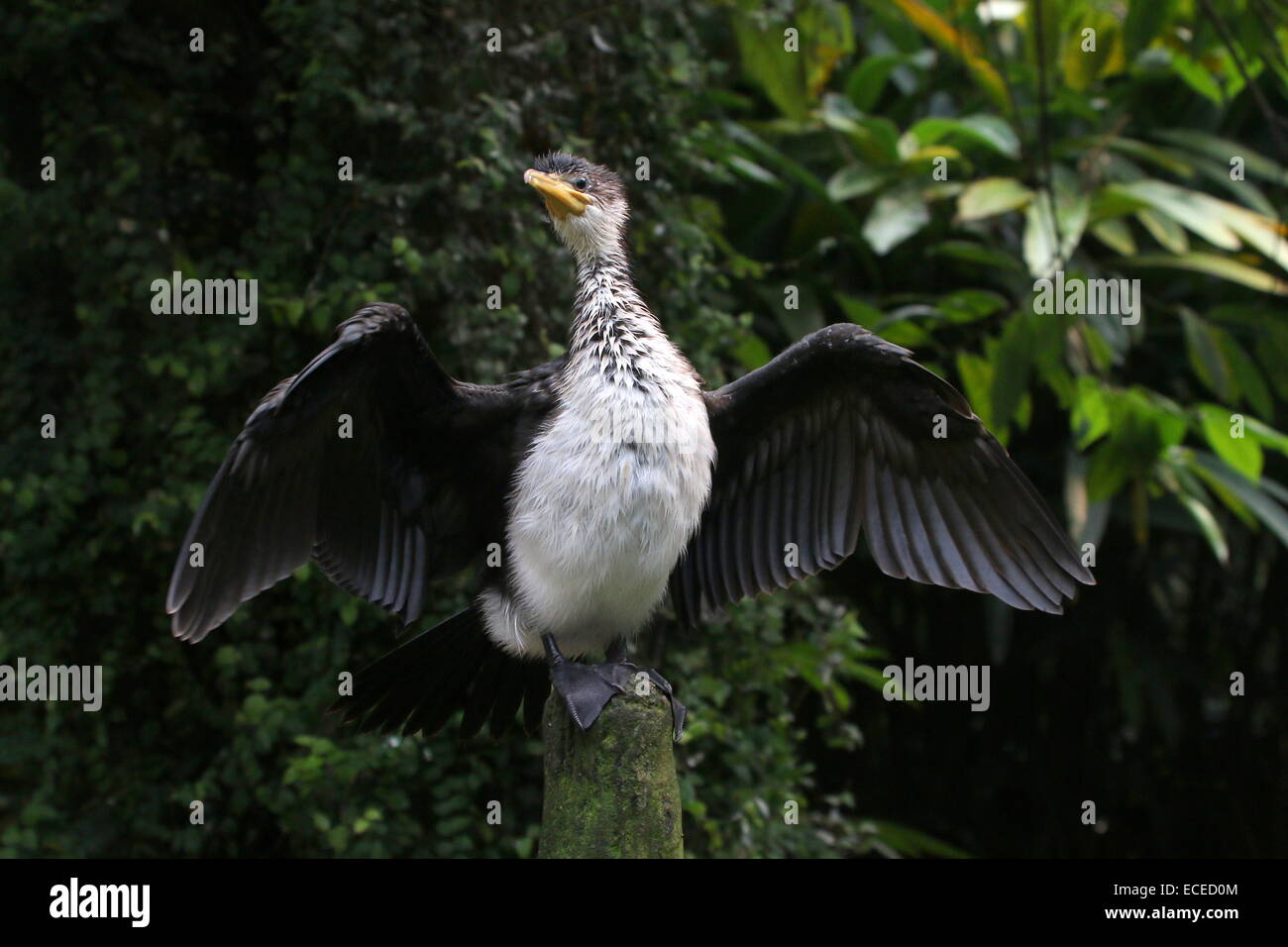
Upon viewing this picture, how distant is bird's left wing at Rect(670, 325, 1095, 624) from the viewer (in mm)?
3363

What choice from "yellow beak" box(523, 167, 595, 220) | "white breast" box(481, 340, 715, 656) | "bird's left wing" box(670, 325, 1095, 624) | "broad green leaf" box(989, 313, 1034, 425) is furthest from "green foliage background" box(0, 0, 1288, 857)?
"white breast" box(481, 340, 715, 656)

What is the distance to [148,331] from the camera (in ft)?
15.6

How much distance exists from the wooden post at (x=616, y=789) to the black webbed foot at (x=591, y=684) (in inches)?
0.9

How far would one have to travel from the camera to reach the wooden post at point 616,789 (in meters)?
2.78

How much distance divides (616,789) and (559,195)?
1368 millimetres

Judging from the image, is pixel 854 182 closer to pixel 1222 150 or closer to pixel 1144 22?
pixel 1144 22

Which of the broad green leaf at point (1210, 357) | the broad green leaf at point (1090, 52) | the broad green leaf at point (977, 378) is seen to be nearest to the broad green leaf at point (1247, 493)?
the broad green leaf at point (1210, 357)

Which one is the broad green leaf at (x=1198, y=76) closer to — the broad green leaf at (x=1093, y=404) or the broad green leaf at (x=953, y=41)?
the broad green leaf at (x=953, y=41)

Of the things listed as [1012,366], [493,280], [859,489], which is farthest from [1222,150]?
[859,489]

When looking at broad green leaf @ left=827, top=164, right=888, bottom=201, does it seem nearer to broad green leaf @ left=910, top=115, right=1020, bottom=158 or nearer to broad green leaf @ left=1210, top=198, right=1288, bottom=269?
broad green leaf @ left=910, top=115, right=1020, bottom=158

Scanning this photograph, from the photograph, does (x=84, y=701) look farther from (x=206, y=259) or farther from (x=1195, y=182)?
(x=1195, y=182)

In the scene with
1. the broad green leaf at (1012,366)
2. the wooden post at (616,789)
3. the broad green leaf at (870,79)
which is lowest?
the wooden post at (616,789)

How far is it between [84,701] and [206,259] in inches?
60.0

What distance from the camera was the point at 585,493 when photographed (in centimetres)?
310
